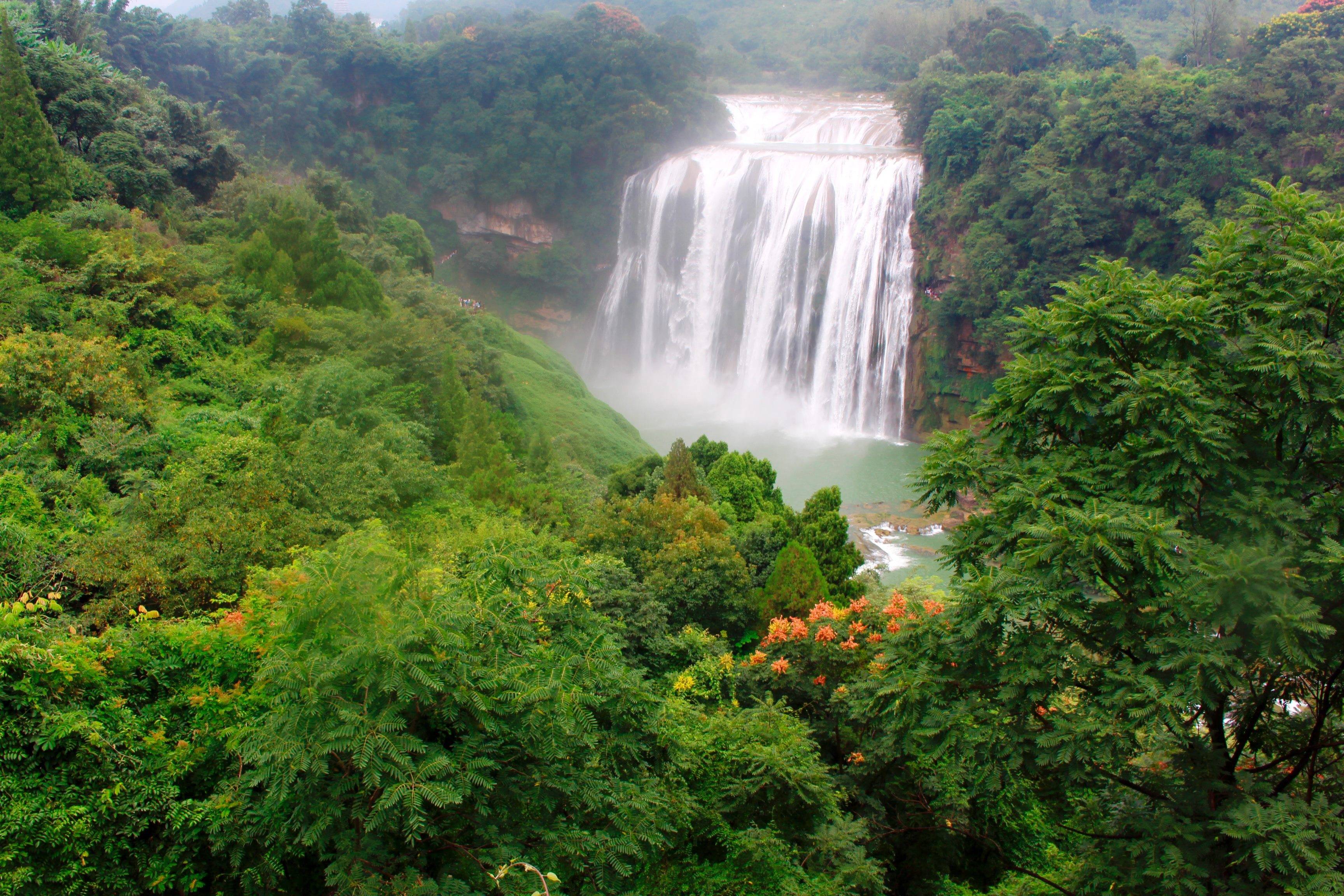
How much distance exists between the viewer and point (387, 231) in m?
33.4

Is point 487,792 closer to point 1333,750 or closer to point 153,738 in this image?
point 153,738

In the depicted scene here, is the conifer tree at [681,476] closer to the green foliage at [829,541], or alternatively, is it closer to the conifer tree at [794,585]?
the green foliage at [829,541]

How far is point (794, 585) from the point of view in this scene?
1266cm

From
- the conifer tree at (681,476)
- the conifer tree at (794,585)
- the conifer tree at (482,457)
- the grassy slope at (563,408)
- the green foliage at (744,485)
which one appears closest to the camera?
the conifer tree at (794,585)

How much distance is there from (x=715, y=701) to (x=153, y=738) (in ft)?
19.0

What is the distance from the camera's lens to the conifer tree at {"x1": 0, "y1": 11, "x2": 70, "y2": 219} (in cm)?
1698

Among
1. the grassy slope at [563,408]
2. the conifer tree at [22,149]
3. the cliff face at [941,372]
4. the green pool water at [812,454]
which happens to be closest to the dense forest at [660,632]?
the conifer tree at [22,149]

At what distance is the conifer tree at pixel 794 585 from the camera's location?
12469 millimetres

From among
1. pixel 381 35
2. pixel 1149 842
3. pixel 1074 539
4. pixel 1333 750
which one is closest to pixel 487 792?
pixel 1074 539

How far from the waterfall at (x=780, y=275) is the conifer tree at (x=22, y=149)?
2618 cm

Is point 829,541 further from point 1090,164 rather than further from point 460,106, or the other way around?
point 460,106

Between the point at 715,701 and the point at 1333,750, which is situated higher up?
the point at 1333,750

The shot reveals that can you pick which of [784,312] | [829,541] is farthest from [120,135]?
[784,312]

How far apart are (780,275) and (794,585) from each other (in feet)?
85.9
